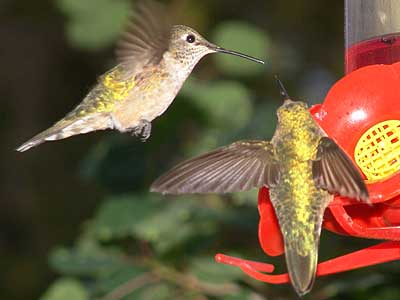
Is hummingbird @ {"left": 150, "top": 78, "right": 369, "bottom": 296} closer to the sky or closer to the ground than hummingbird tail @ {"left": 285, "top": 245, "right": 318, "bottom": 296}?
closer to the sky

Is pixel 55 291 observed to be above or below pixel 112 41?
below

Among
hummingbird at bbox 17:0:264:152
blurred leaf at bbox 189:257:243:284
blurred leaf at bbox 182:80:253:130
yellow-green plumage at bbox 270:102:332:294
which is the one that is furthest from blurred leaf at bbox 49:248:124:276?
yellow-green plumage at bbox 270:102:332:294

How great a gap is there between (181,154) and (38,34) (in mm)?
3042

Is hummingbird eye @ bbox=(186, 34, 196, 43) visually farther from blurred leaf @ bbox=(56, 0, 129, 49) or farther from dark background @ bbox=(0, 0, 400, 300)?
blurred leaf @ bbox=(56, 0, 129, 49)

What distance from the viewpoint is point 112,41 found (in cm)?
623

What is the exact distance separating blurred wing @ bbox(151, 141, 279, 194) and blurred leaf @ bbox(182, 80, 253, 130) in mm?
1813

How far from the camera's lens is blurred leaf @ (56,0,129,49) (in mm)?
6152

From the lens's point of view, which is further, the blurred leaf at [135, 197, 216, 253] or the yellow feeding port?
the blurred leaf at [135, 197, 216, 253]

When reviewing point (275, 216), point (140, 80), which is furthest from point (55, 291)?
point (275, 216)

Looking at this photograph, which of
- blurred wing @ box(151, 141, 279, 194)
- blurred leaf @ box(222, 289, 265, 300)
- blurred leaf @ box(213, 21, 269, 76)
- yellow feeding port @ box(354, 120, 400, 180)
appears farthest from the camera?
blurred leaf @ box(213, 21, 269, 76)

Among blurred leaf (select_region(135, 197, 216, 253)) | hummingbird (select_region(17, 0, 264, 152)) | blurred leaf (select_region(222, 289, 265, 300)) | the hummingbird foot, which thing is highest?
hummingbird (select_region(17, 0, 264, 152))

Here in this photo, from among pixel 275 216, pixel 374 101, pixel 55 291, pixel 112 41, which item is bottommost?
pixel 55 291

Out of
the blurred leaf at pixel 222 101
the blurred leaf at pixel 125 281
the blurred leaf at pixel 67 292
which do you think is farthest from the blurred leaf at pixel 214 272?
the blurred leaf at pixel 222 101

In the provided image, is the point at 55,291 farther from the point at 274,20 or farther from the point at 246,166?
the point at 274,20
